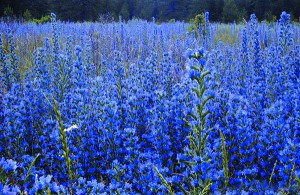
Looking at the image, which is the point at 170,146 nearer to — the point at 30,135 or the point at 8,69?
the point at 30,135

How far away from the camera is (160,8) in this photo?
138 feet

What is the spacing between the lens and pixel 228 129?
114 inches

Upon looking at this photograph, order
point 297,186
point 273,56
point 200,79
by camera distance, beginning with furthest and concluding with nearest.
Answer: point 273,56, point 297,186, point 200,79

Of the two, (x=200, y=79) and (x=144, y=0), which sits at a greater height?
(x=144, y=0)

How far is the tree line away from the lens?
31.8 metres

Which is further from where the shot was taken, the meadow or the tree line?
the tree line

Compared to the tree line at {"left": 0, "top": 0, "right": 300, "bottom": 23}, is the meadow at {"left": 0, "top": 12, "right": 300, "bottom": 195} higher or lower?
lower

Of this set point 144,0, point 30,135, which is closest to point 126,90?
point 30,135

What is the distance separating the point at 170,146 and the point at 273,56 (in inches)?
85.2

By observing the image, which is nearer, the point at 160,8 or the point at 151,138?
the point at 151,138

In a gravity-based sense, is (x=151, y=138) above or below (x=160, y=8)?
below

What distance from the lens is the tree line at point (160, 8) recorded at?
104 ft

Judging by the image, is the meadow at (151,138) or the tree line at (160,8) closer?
the meadow at (151,138)

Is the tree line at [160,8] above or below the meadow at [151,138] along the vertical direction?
above
